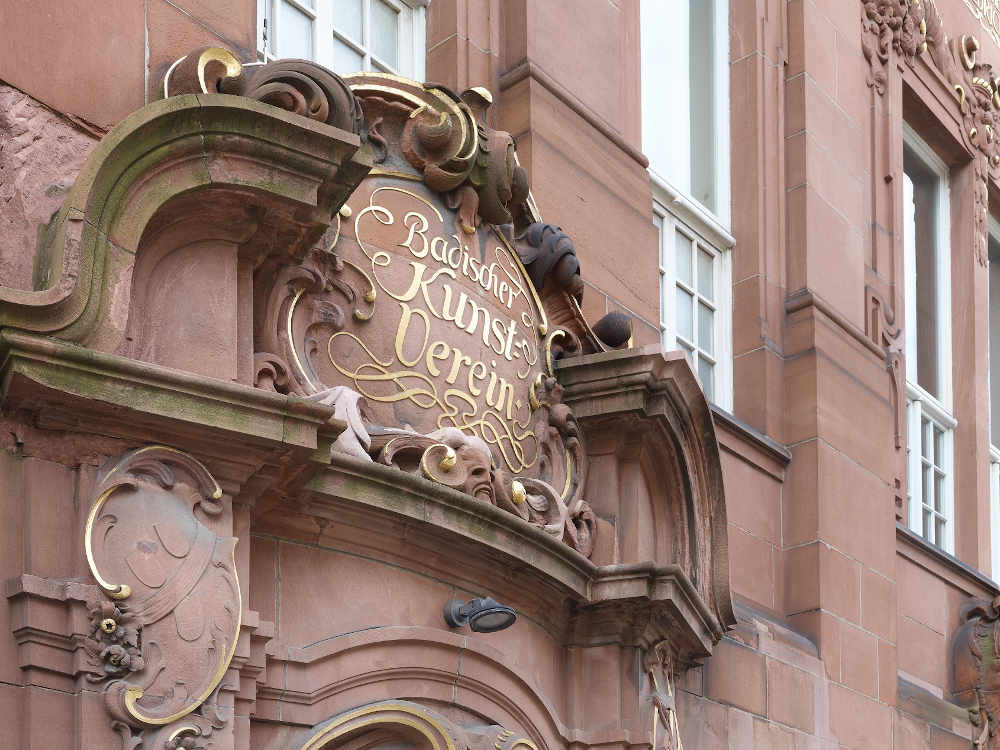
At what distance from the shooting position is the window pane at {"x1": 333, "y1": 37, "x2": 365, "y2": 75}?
400 inches

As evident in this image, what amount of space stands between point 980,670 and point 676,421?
5417 millimetres

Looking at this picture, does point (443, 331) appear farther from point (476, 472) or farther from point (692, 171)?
point (692, 171)

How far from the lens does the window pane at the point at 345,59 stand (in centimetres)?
1016

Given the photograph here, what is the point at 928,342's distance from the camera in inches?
645

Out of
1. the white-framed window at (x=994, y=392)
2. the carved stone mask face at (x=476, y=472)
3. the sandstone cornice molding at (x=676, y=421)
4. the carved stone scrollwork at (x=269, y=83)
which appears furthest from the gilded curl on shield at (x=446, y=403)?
the white-framed window at (x=994, y=392)

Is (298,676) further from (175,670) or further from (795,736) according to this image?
(795,736)

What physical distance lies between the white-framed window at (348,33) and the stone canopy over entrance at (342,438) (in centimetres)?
101

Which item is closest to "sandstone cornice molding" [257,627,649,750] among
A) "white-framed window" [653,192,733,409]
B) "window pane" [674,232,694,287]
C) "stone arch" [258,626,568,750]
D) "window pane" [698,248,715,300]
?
"stone arch" [258,626,568,750]

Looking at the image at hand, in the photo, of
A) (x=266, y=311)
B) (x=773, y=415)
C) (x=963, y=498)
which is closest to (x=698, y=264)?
(x=773, y=415)

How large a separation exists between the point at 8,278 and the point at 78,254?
10.1 inches

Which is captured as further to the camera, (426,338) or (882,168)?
(882,168)

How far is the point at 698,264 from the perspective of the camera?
13125 mm

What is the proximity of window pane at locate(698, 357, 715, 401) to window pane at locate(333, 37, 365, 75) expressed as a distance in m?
3.55

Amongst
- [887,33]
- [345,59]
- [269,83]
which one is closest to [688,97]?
[887,33]
